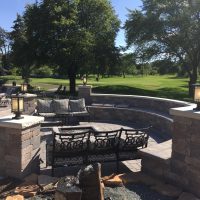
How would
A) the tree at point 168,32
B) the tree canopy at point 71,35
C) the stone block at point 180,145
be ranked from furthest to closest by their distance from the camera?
the tree canopy at point 71,35
the tree at point 168,32
the stone block at point 180,145

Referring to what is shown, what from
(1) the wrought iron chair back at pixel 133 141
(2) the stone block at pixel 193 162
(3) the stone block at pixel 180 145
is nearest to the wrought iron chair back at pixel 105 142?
(1) the wrought iron chair back at pixel 133 141

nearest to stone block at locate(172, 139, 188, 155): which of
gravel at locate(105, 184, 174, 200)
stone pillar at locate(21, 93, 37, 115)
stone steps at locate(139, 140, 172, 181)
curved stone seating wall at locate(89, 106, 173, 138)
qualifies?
stone steps at locate(139, 140, 172, 181)

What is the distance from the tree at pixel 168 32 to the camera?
929 inches

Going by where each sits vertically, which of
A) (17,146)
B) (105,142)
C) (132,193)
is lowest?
(132,193)

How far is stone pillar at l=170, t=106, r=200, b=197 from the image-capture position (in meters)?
5.61

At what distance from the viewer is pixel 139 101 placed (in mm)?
15508

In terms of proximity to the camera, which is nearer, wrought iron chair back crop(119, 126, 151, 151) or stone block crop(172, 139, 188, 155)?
stone block crop(172, 139, 188, 155)

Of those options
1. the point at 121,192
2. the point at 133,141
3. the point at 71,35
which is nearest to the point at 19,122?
the point at 121,192

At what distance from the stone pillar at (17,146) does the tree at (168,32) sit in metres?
18.6

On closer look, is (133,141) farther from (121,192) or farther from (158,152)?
(121,192)

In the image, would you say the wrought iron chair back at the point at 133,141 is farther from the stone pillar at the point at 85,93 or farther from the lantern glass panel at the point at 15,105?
the stone pillar at the point at 85,93

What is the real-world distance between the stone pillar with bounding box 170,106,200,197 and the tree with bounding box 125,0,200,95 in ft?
58.7

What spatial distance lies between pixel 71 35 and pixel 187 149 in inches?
799

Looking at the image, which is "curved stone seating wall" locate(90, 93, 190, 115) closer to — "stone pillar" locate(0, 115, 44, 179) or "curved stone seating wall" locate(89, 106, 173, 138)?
"curved stone seating wall" locate(89, 106, 173, 138)
